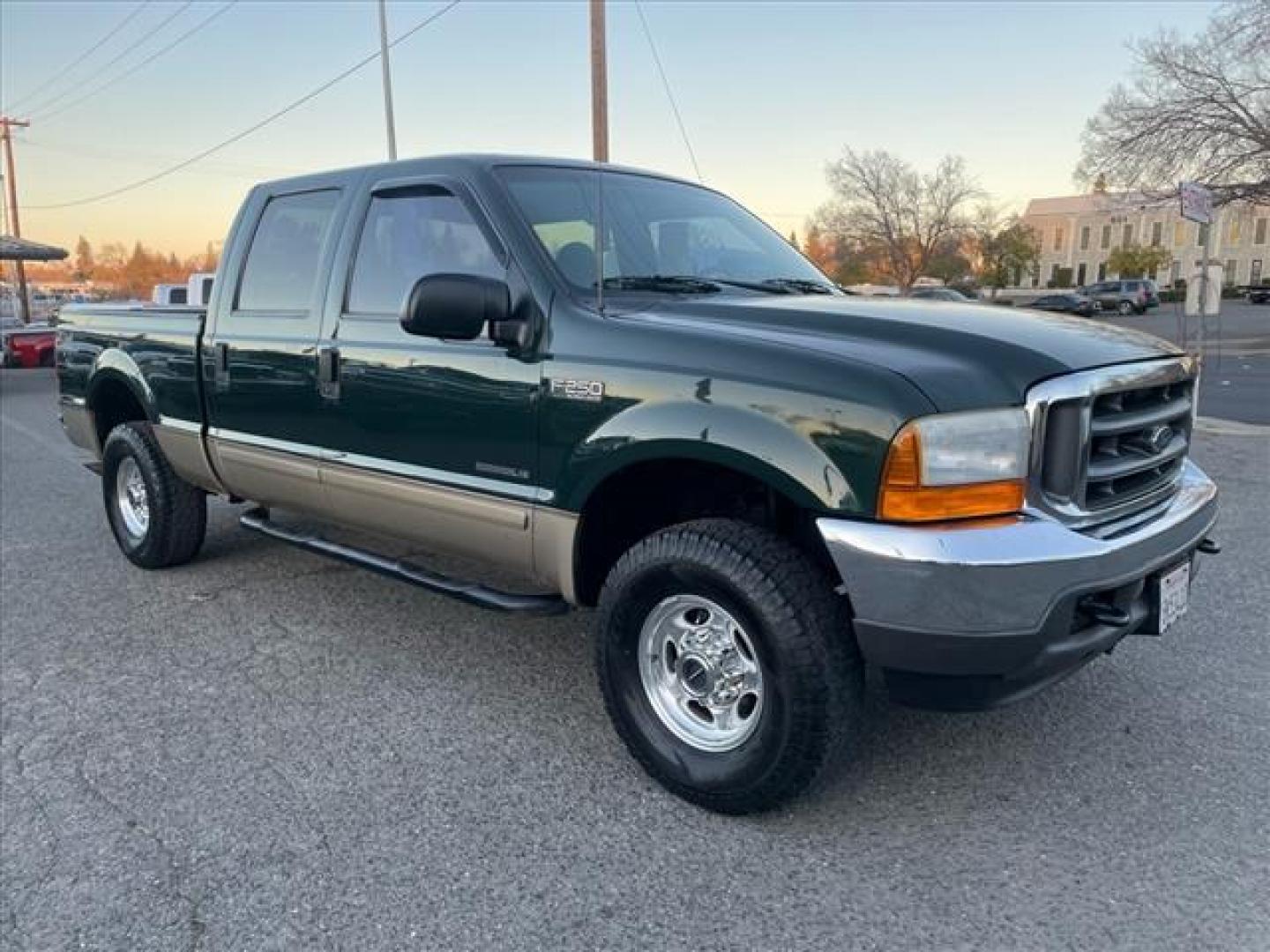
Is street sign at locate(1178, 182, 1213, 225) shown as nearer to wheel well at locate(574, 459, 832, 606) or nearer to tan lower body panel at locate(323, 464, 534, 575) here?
wheel well at locate(574, 459, 832, 606)

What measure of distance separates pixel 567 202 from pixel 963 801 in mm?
2419

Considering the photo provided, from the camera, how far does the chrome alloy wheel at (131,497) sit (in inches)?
216

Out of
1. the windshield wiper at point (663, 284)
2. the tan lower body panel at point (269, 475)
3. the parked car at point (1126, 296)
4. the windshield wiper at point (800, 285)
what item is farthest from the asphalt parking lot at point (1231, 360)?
the tan lower body panel at point (269, 475)

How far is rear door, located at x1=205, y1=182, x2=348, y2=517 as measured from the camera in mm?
4074

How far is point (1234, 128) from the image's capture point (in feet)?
86.2

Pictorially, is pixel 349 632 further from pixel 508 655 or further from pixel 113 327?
pixel 113 327

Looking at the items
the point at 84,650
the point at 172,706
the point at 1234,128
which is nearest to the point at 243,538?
the point at 84,650

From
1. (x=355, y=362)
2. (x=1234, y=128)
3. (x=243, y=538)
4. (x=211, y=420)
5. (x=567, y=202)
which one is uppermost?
(x=1234, y=128)

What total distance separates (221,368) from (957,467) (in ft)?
11.4

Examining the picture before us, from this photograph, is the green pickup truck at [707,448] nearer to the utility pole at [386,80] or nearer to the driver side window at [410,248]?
the driver side window at [410,248]

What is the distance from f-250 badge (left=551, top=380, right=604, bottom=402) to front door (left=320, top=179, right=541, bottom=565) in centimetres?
10

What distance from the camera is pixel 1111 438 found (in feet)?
8.94

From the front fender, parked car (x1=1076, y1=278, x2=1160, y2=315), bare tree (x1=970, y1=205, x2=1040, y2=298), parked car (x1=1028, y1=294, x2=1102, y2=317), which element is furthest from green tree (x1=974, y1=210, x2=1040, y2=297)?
the front fender

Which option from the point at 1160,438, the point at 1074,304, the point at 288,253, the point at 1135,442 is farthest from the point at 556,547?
the point at 1074,304
